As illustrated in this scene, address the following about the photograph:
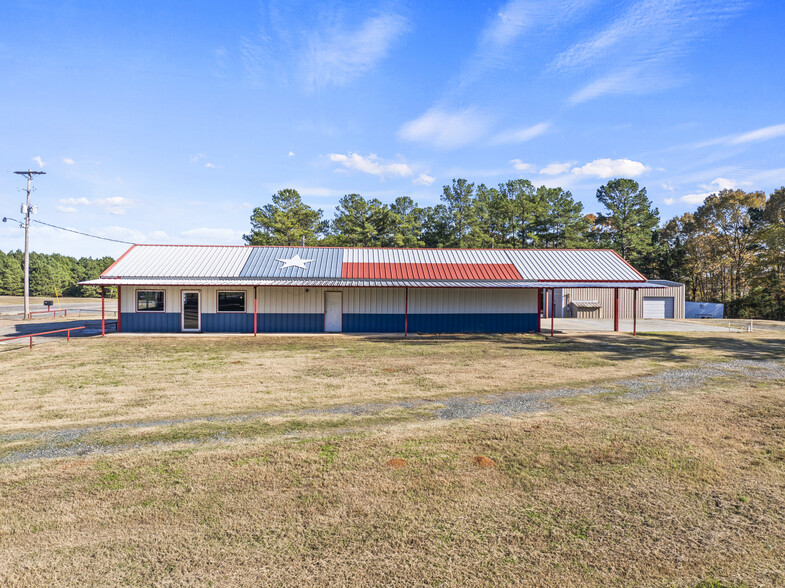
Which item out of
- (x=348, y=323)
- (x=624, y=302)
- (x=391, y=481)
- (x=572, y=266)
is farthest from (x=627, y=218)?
(x=391, y=481)

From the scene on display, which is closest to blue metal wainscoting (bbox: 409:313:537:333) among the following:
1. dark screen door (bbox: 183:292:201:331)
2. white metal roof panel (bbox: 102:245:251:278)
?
white metal roof panel (bbox: 102:245:251:278)

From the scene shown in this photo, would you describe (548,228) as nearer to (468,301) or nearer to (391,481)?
(468,301)

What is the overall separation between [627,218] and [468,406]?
48.2 m

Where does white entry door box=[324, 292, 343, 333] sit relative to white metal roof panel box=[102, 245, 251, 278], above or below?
below

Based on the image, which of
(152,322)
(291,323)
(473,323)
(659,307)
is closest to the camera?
(152,322)

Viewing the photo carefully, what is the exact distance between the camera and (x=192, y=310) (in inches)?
858

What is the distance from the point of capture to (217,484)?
198 inches

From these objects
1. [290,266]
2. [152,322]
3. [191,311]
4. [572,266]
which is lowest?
[152,322]

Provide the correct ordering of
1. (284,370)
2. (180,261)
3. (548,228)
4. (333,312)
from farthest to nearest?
(548,228), (180,261), (333,312), (284,370)

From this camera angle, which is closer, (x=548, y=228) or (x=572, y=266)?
(x=572, y=266)

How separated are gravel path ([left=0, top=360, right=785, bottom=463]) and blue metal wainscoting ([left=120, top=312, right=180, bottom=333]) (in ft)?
51.9

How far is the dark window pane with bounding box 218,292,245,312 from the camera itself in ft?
72.1

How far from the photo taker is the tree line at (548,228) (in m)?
46.2

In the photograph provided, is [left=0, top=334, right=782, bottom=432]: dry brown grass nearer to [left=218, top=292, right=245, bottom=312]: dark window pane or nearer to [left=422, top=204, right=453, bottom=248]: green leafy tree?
[left=218, top=292, right=245, bottom=312]: dark window pane
